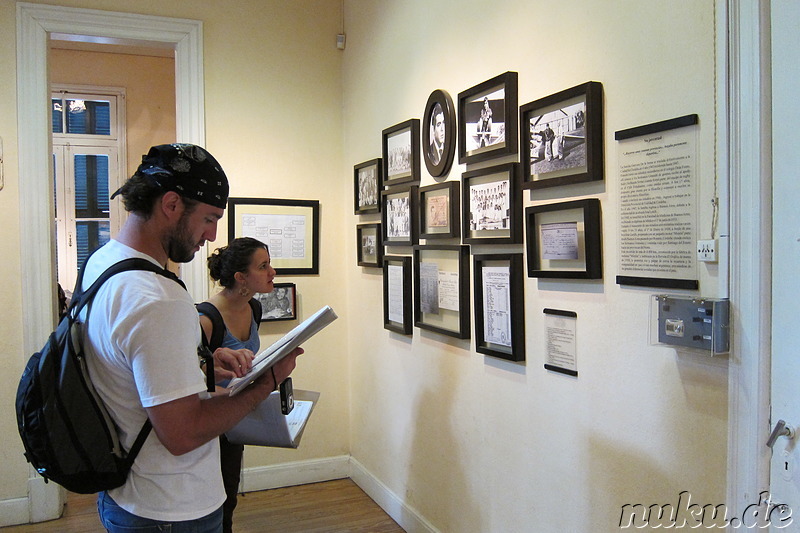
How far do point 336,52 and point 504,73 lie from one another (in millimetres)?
1929

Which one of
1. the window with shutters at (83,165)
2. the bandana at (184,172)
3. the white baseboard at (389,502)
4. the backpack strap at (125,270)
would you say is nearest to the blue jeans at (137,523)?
the backpack strap at (125,270)

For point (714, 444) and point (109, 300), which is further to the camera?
point (714, 444)

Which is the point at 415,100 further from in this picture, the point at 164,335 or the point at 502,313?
the point at 164,335

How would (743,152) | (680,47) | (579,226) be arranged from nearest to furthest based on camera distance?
(743,152) < (680,47) < (579,226)

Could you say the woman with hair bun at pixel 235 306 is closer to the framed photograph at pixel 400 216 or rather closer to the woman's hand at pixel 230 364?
the woman's hand at pixel 230 364

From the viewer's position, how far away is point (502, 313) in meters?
2.22

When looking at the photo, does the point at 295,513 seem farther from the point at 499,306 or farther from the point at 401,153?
the point at 401,153

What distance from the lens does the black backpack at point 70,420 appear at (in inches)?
49.9

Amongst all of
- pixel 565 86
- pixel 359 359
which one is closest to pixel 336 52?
pixel 359 359

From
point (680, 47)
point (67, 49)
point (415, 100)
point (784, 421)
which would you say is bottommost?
point (784, 421)

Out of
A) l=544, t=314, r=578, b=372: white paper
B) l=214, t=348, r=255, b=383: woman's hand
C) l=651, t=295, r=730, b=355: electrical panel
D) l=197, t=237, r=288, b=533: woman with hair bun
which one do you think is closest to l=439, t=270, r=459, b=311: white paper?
l=544, t=314, r=578, b=372: white paper

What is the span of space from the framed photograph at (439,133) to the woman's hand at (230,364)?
1140 millimetres

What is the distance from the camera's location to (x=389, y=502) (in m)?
3.25

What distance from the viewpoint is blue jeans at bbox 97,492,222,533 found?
52.7 inches
